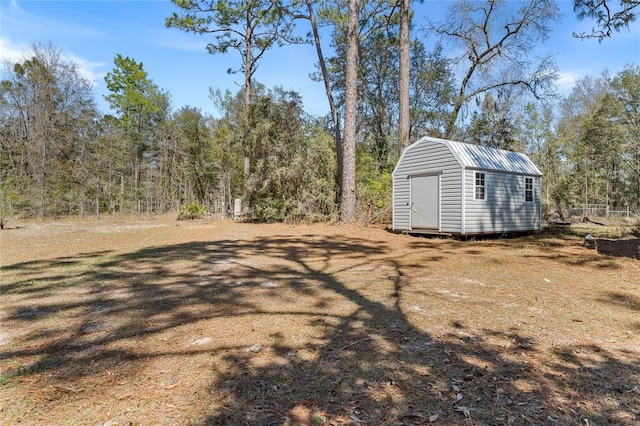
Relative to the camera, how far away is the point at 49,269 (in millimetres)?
5035

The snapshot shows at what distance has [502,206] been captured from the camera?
1001 cm

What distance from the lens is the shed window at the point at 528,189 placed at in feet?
35.4

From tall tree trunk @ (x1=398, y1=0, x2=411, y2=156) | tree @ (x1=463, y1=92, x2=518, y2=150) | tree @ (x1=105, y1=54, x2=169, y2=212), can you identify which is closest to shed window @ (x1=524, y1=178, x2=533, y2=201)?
tall tree trunk @ (x1=398, y1=0, x2=411, y2=156)

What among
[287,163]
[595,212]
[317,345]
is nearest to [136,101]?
[287,163]

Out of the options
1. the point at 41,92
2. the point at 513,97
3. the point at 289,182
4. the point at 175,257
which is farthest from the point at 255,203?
the point at 513,97

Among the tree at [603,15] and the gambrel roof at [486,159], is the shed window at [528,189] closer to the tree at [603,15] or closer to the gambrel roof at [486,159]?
the gambrel roof at [486,159]

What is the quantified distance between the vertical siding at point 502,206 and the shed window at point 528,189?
14 centimetres

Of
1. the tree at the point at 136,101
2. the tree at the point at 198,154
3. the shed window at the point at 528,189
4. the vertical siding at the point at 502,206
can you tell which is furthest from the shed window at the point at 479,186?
the tree at the point at 136,101

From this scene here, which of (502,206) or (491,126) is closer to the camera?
(502,206)

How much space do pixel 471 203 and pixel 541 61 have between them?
10317 mm

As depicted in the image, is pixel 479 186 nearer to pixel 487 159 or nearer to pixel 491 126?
pixel 487 159

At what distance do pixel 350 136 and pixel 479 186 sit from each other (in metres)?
4.54

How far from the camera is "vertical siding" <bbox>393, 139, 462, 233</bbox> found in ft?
30.3

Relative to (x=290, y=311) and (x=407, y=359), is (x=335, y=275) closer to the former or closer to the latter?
(x=290, y=311)
